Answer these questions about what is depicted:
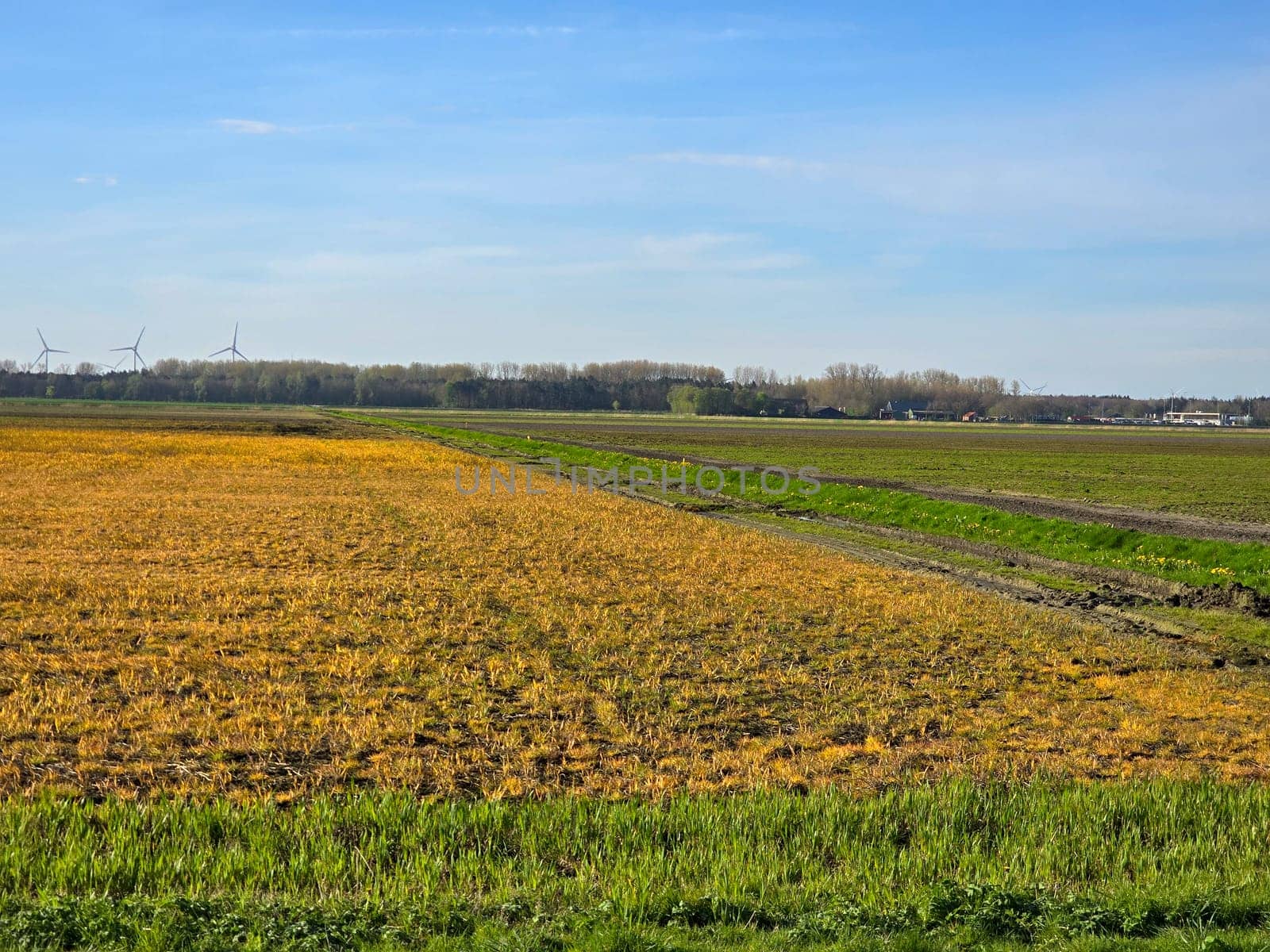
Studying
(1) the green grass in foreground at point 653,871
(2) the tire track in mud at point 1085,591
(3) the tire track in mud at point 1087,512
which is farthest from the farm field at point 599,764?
(3) the tire track in mud at point 1087,512

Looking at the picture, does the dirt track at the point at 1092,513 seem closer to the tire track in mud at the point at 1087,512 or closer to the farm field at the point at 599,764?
the tire track in mud at the point at 1087,512

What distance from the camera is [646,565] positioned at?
72.2 feet

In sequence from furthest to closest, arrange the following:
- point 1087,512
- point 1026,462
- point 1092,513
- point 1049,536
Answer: point 1026,462 < point 1087,512 < point 1092,513 < point 1049,536

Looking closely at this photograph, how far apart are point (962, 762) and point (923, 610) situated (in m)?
7.98

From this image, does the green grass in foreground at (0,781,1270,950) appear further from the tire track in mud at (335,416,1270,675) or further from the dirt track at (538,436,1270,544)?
the dirt track at (538,436,1270,544)

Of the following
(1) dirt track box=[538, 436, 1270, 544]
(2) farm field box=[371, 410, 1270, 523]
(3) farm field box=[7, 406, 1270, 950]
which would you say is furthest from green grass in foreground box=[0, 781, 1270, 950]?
(2) farm field box=[371, 410, 1270, 523]

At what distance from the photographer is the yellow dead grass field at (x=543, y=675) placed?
32.1 ft

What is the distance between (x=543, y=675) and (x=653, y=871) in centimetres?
587

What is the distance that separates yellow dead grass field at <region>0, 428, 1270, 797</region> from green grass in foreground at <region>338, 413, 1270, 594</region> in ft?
19.4

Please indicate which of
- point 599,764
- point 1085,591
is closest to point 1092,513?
point 1085,591

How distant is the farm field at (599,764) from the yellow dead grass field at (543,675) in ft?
0.21

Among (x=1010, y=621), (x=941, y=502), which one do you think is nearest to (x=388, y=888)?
(x=1010, y=621)

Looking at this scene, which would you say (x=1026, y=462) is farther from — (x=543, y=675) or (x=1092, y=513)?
(x=543, y=675)

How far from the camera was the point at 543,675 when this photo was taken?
42.6ft
